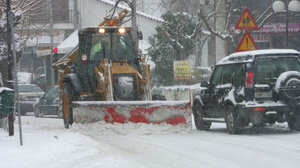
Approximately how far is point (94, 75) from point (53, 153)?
233 inches

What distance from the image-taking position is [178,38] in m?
33.4

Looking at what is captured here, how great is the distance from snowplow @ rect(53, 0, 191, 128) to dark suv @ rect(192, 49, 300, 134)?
44.7 inches

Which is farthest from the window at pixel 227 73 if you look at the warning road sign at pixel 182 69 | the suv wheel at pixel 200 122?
→ the warning road sign at pixel 182 69

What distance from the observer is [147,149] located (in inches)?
391

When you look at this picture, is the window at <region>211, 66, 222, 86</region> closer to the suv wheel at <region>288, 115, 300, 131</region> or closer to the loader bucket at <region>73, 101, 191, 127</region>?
the loader bucket at <region>73, 101, 191, 127</region>

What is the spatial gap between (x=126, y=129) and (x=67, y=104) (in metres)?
2.97

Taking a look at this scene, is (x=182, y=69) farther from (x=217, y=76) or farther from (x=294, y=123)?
(x=294, y=123)

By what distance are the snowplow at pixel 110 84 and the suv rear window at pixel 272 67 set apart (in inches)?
71.0

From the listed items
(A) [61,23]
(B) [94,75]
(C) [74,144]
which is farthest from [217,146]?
(A) [61,23]

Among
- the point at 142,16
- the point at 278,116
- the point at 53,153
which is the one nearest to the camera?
the point at 53,153

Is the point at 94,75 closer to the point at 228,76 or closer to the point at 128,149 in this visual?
the point at 228,76

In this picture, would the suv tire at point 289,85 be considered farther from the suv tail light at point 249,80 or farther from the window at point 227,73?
the window at point 227,73

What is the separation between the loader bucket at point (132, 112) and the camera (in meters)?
13.2

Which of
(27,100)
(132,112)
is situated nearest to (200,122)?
(132,112)
